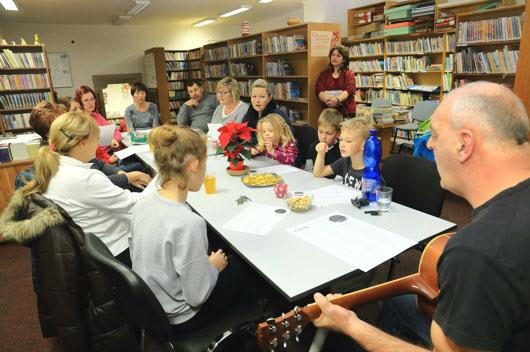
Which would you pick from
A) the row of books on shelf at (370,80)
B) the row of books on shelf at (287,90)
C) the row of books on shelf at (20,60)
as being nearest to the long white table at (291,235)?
the row of books on shelf at (287,90)

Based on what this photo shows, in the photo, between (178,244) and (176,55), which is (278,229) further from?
(176,55)

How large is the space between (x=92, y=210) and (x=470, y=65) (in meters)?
Answer: 4.67

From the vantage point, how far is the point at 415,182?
1939 millimetres

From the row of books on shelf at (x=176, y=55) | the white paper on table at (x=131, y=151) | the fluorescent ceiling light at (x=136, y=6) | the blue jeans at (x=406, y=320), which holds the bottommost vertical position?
the blue jeans at (x=406, y=320)

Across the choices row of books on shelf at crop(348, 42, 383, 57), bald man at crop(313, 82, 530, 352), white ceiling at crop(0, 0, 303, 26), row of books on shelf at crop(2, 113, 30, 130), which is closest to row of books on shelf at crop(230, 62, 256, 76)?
white ceiling at crop(0, 0, 303, 26)

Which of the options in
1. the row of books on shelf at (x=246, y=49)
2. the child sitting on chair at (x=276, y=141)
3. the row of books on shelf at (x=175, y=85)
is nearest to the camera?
the child sitting on chair at (x=276, y=141)

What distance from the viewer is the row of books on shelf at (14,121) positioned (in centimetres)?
545

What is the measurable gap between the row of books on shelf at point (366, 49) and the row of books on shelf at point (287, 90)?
1.95 m

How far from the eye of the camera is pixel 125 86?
8.77m

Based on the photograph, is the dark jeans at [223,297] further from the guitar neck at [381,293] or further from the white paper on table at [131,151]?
the white paper on table at [131,151]

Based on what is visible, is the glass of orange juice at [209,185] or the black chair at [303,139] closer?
the glass of orange juice at [209,185]

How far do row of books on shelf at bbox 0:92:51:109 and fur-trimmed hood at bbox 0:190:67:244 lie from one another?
5097 mm

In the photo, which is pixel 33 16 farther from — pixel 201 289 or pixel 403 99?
pixel 201 289

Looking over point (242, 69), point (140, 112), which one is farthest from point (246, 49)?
point (140, 112)
